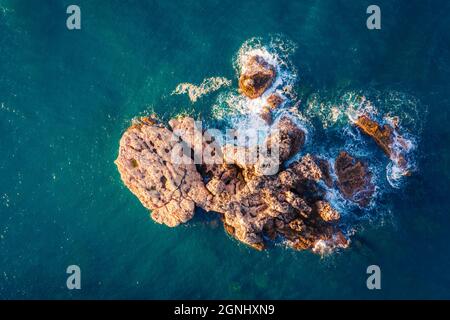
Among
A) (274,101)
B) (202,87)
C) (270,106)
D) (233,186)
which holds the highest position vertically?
(202,87)

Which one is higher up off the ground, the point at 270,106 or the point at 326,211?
the point at 270,106

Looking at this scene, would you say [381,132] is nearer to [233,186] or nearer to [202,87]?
[233,186]

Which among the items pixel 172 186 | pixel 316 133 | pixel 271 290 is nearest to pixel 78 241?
pixel 172 186

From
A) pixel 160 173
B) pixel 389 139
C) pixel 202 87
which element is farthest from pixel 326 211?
pixel 202 87

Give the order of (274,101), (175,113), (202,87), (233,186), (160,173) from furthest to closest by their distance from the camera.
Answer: (175,113)
(202,87)
(274,101)
(160,173)
(233,186)

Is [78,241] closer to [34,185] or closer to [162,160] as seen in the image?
[34,185]

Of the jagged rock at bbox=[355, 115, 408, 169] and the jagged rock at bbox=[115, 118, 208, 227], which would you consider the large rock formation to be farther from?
the jagged rock at bbox=[355, 115, 408, 169]

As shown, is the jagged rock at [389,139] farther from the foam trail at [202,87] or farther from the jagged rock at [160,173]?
the jagged rock at [160,173]

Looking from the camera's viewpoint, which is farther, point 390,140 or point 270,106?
point 270,106
